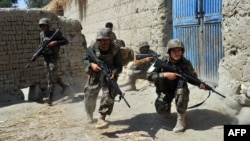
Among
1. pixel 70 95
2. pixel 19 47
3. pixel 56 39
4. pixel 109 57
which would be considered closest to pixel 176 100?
pixel 109 57

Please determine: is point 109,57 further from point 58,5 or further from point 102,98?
point 58,5

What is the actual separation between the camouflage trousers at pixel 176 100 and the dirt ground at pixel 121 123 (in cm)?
24

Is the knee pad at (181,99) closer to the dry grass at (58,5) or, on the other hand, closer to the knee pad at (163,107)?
the knee pad at (163,107)

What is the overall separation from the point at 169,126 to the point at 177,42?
3.60 feet

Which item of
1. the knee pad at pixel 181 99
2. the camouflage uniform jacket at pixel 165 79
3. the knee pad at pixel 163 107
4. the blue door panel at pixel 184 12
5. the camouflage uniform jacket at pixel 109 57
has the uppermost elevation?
the blue door panel at pixel 184 12

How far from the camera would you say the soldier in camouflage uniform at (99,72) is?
15.0ft

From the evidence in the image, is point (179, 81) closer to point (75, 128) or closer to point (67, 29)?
point (75, 128)

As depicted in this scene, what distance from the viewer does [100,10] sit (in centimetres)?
1179

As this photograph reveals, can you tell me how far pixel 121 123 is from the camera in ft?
16.0

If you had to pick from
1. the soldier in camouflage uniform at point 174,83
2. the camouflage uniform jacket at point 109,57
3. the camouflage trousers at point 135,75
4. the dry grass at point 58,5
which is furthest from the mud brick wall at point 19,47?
the dry grass at point 58,5

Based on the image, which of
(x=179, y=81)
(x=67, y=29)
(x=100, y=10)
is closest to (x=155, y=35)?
(x=67, y=29)

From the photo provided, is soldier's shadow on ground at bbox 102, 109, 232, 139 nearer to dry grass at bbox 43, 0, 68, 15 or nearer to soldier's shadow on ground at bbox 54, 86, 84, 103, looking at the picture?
soldier's shadow on ground at bbox 54, 86, 84, 103

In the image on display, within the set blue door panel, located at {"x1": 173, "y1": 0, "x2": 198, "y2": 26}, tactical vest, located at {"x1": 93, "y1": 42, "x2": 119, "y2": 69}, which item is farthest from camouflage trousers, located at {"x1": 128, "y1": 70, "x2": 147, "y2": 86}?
tactical vest, located at {"x1": 93, "y1": 42, "x2": 119, "y2": 69}

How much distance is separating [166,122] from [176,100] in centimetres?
52
